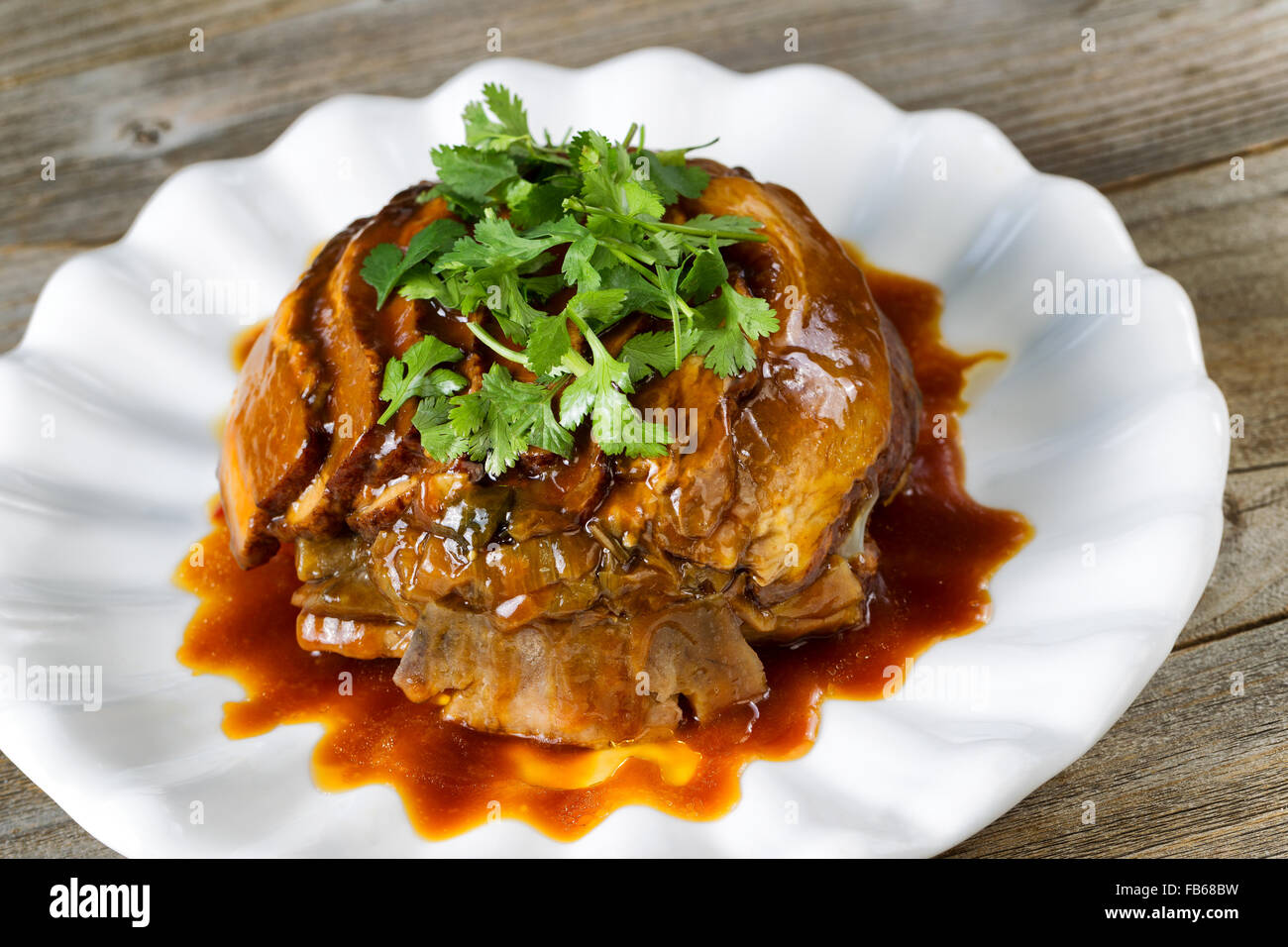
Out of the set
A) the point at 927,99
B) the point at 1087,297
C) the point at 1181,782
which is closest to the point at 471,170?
the point at 1087,297

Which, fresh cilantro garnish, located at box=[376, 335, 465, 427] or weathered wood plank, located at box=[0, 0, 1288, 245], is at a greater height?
weathered wood plank, located at box=[0, 0, 1288, 245]

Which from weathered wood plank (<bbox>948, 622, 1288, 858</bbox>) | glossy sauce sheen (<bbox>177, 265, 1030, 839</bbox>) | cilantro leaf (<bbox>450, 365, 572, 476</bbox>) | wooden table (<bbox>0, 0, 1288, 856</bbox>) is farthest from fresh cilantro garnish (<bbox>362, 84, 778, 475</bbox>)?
wooden table (<bbox>0, 0, 1288, 856</bbox>)

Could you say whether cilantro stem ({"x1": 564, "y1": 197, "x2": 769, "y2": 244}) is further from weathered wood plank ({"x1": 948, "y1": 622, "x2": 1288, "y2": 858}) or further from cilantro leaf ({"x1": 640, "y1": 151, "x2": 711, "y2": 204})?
weathered wood plank ({"x1": 948, "y1": 622, "x2": 1288, "y2": 858})

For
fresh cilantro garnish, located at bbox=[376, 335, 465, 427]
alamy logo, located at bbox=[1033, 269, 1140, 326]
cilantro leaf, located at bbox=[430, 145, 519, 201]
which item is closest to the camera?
fresh cilantro garnish, located at bbox=[376, 335, 465, 427]

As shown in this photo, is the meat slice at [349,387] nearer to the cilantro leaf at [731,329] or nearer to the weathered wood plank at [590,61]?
the cilantro leaf at [731,329]

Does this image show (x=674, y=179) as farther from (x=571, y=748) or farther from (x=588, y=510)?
(x=571, y=748)

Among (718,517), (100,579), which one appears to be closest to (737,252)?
(718,517)

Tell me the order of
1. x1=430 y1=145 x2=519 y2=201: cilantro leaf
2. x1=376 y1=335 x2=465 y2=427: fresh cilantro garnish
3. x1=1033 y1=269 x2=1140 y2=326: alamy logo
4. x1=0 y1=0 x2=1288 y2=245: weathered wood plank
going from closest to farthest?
x1=376 y1=335 x2=465 y2=427: fresh cilantro garnish → x1=430 y1=145 x2=519 y2=201: cilantro leaf → x1=1033 y1=269 x2=1140 y2=326: alamy logo → x1=0 y1=0 x2=1288 y2=245: weathered wood plank
